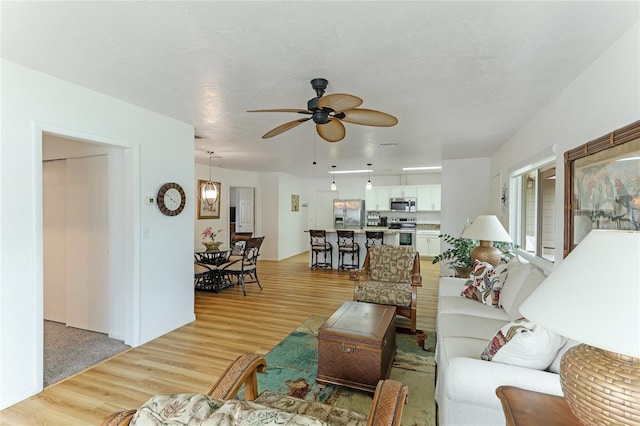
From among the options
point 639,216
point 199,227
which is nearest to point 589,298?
point 639,216

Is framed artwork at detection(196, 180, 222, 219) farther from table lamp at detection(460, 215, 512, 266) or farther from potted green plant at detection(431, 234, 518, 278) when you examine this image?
table lamp at detection(460, 215, 512, 266)

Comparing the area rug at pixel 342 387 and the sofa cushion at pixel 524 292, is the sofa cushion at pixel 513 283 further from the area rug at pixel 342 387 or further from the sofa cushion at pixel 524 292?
the area rug at pixel 342 387

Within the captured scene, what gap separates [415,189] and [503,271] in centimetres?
572

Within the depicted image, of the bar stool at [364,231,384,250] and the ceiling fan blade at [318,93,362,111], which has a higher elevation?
the ceiling fan blade at [318,93,362,111]

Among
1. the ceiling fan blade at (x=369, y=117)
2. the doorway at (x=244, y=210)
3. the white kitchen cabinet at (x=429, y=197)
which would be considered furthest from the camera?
the doorway at (x=244, y=210)

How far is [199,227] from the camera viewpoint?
698 cm

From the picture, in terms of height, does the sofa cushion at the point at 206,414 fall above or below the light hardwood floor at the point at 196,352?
above

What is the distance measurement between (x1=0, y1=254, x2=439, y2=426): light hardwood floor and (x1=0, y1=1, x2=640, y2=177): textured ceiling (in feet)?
7.98

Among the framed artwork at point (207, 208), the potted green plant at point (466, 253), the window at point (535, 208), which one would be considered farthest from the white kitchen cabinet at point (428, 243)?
the framed artwork at point (207, 208)

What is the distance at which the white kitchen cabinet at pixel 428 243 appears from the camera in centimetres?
830

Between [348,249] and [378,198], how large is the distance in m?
2.63

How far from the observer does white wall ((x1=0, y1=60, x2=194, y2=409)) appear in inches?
88.4

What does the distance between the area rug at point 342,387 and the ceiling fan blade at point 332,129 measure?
2.03 metres

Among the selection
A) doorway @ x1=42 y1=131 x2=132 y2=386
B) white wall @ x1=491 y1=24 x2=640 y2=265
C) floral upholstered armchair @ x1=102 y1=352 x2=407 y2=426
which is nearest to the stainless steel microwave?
white wall @ x1=491 y1=24 x2=640 y2=265
